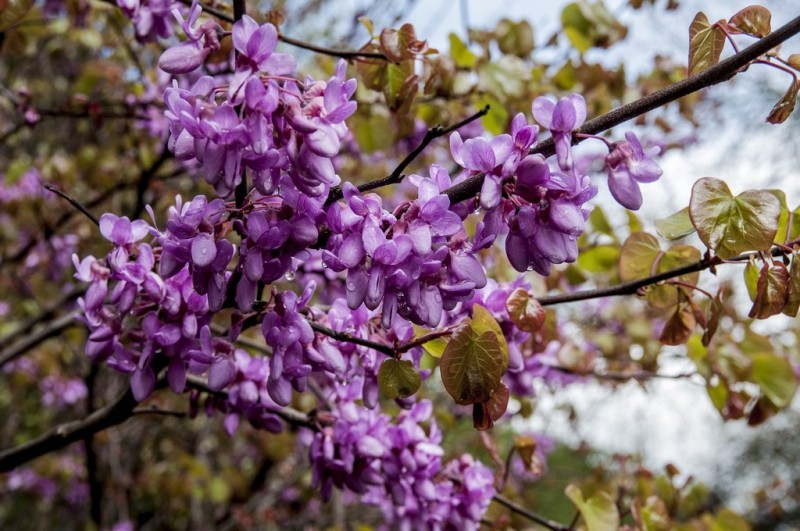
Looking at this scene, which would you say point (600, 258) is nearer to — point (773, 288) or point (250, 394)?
point (773, 288)

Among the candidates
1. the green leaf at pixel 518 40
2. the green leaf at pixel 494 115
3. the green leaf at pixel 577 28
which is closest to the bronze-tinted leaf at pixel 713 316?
A: the green leaf at pixel 494 115

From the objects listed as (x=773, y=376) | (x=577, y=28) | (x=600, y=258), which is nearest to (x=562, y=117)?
(x=600, y=258)

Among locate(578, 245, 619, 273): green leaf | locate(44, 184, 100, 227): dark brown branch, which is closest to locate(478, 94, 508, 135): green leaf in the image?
locate(578, 245, 619, 273): green leaf

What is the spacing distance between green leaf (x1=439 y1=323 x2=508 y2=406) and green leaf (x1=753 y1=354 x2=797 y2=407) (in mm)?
1025

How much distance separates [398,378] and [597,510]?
72cm

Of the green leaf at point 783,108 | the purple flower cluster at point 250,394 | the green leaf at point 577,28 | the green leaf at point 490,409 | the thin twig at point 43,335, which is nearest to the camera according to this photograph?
the green leaf at point 783,108

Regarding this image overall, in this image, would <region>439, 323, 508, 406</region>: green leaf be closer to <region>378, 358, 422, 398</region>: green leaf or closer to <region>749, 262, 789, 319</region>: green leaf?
<region>378, 358, 422, 398</region>: green leaf

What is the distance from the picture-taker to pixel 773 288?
93 centimetres

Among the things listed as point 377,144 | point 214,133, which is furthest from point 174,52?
point 377,144

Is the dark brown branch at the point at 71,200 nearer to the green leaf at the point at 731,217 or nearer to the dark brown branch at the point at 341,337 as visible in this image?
the dark brown branch at the point at 341,337

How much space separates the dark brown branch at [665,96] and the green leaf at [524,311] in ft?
1.03

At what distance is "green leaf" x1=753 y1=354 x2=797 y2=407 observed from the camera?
1.56 m

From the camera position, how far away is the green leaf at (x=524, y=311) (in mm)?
1058

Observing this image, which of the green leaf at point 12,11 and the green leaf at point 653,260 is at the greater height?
the green leaf at point 653,260
